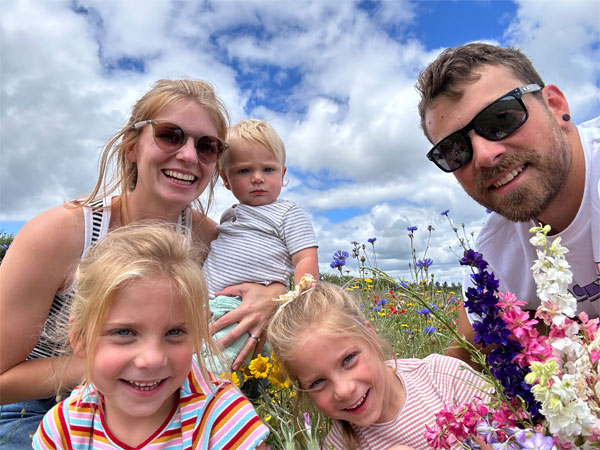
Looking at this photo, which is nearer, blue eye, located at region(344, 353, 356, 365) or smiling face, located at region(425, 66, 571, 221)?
blue eye, located at region(344, 353, 356, 365)

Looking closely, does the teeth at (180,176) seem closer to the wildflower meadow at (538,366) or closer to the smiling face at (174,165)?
the smiling face at (174,165)

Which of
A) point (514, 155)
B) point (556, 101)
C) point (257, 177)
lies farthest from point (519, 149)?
point (257, 177)

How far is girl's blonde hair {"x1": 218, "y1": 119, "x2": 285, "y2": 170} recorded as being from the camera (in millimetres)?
3133

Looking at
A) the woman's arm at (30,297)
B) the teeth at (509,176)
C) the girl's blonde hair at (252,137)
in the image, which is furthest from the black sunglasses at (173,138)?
the teeth at (509,176)

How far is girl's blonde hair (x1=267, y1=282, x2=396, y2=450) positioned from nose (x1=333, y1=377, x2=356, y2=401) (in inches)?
7.3

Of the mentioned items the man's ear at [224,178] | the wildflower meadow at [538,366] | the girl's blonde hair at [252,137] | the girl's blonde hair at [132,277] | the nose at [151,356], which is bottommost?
the wildflower meadow at [538,366]

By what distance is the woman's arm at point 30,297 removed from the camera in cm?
232

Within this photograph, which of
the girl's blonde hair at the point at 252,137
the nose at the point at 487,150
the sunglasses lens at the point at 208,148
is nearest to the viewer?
the nose at the point at 487,150

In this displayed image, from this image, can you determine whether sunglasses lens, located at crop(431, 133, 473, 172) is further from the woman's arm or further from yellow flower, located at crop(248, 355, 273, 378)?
the woman's arm

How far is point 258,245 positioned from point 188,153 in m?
0.71

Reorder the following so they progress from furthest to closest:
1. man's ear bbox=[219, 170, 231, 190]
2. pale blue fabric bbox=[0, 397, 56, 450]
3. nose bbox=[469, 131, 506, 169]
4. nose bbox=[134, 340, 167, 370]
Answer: man's ear bbox=[219, 170, 231, 190] < nose bbox=[469, 131, 506, 169] < pale blue fabric bbox=[0, 397, 56, 450] < nose bbox=[134, 340, 167, 370]

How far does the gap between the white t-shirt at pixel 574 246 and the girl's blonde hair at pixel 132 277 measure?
5.20 ft

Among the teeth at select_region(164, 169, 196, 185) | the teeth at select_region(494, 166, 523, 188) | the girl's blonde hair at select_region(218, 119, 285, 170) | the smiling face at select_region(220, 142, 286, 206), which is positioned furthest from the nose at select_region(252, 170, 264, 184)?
the teeth at select_region(494, 166, 523, 188)

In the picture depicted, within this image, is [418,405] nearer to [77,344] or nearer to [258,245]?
[258,245]
